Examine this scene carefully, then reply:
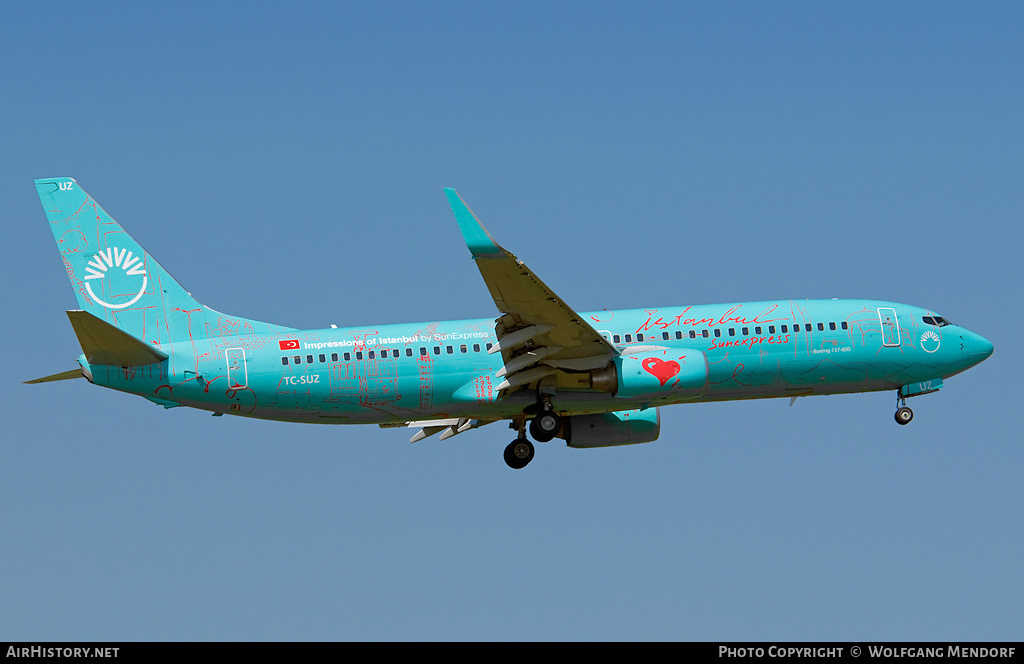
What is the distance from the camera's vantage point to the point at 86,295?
4712 centimetres

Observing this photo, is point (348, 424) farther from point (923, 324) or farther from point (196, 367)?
point (923, 324)

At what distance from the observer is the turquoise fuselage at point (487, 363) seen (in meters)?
44.9

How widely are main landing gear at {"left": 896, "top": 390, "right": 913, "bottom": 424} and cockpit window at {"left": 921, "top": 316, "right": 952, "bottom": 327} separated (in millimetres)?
2802

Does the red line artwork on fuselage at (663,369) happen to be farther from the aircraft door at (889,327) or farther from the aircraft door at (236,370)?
the aircraft door at (236,370)

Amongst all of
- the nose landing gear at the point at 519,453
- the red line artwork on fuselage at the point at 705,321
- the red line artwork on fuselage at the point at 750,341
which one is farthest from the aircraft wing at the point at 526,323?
the red line artwork on fuselage at the point at 750,341

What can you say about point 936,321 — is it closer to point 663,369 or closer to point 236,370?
point 663,369

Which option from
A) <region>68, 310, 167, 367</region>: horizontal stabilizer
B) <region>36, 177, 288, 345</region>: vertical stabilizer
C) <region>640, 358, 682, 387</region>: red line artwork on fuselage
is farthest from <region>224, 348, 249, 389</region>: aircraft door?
<region>640, 358, 682, 387</region>: red line artwork on fuselage

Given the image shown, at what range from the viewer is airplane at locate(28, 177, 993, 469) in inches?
1759

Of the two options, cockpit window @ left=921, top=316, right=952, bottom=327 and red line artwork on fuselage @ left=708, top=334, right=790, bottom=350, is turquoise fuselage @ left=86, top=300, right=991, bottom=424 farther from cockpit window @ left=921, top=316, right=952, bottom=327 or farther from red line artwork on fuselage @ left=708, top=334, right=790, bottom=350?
cockpit window @ left=921, top=316, right=952, bottom=327

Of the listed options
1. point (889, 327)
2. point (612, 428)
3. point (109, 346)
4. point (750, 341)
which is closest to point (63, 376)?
point (109, 346)

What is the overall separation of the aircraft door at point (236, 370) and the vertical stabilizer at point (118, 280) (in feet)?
5.38

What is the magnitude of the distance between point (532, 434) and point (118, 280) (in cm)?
1528
